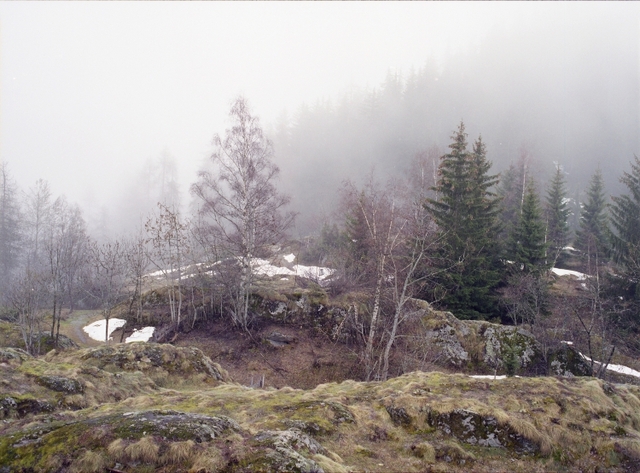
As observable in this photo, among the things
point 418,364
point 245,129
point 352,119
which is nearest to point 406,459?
point 418,364

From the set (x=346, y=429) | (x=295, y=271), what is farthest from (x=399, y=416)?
(x=295, y=271)

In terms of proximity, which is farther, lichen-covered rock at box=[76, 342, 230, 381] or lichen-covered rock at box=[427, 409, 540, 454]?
lichen-covered rock at box=[76, 342, 230, 381]

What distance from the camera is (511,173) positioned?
39219 millimetres

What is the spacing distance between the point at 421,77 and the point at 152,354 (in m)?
81.4

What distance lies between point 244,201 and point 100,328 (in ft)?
42.4

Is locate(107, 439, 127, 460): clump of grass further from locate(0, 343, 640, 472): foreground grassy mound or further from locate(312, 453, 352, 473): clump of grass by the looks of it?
locate(312, 453, 352, 473): clump of grass

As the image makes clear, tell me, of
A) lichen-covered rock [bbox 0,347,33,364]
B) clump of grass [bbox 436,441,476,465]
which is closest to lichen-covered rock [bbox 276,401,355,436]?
clump of grass [bbox 436,441,476,465]

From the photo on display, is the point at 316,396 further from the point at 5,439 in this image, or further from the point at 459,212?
the point at 459,212

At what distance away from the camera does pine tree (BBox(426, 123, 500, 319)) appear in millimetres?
19297

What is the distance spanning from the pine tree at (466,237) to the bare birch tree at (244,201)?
9013 mm

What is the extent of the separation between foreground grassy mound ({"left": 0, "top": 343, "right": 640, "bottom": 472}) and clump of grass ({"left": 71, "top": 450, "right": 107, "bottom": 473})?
20mm

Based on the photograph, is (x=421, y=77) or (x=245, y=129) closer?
(x=245, y=129)

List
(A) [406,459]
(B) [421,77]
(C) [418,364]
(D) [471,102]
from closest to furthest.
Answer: (A) [406,459]
(C) [418,364]
(B) [421,77]
(D) [471,102]

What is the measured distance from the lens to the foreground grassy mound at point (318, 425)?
4184mm
